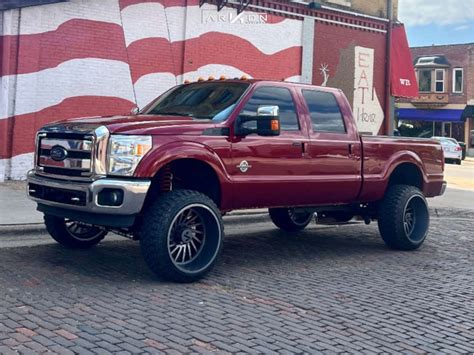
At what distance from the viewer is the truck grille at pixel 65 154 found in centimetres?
612

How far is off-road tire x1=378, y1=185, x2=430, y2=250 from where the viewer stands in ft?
28.0

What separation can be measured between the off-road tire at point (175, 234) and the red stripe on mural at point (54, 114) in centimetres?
716

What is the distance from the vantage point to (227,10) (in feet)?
50.9

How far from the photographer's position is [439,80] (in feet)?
158

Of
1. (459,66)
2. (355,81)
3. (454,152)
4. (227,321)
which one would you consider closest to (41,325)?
(227,321)

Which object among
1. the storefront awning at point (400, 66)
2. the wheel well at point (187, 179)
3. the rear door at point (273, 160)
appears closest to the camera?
the wheel well at point (187, 179)

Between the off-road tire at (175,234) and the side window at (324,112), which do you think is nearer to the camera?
the off-road tire at (175,234)

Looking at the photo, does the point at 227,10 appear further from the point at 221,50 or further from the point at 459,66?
the point at 459,66

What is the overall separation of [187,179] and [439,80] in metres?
44.7

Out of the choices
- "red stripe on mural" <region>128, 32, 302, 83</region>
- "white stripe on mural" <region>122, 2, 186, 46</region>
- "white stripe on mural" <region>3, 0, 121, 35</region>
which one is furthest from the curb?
"white stripe on mural" <region>3, 0, 121, 35</region>

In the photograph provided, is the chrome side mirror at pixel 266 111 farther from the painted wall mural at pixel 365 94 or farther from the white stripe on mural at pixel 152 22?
the painted wall mural at pixel 365 94

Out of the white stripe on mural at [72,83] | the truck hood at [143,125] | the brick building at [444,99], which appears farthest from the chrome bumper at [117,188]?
the brick building at [444,99]

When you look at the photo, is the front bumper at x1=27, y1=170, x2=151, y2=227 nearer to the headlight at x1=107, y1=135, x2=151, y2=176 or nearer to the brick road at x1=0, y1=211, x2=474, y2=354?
the headlight at x1=107, y1=135, x2=151, y2=176

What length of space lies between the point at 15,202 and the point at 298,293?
571cm
